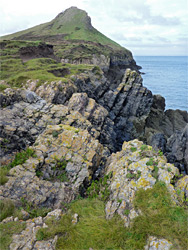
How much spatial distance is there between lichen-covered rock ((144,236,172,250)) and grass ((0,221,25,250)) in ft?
19.1

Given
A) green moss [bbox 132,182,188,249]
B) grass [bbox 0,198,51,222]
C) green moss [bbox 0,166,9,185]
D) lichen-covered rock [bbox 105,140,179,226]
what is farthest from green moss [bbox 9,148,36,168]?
green moss [bbox 132,182,188,249]

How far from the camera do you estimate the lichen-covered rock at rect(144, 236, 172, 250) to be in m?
6.80

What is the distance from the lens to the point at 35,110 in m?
16.8

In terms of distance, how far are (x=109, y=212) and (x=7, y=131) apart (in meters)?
10.3

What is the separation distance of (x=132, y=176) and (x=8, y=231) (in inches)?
281

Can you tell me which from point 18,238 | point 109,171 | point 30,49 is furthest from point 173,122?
point 18,238

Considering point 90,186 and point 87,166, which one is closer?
point 90,186

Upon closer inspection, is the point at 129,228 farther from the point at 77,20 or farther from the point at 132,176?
the point at 77,20

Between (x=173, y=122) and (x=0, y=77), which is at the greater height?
(x=0, y=77)

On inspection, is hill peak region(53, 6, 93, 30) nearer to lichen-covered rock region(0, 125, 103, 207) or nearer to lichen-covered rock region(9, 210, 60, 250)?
lichen-covered rock region(0, 125, 103, 207)

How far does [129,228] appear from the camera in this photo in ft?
25.7

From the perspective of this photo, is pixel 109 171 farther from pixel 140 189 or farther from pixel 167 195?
pixel 167 195

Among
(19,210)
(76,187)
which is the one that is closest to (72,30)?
(76,187)

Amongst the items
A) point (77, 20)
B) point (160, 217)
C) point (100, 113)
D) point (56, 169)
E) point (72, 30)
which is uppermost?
point (77, 20)
